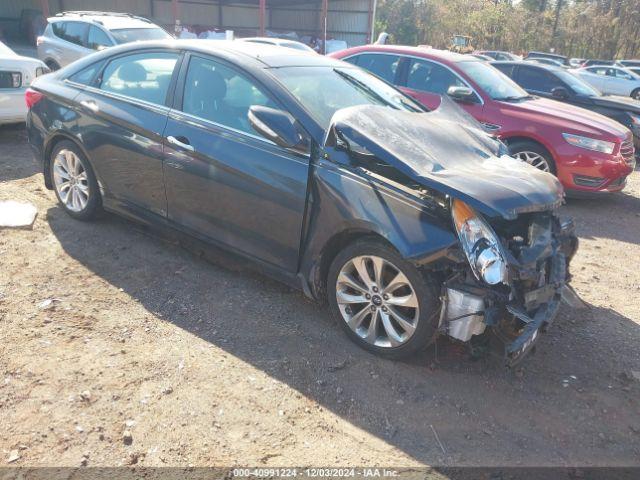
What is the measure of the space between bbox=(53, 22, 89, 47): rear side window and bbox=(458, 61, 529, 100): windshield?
8.33 m

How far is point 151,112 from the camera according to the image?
393cm

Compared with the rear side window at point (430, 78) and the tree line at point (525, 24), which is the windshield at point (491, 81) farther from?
the tree line at point (525, 24)

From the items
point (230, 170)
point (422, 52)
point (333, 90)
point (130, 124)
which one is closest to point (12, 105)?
point (130, 124)

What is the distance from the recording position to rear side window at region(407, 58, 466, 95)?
6.95 metres

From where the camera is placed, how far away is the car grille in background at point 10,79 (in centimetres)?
680

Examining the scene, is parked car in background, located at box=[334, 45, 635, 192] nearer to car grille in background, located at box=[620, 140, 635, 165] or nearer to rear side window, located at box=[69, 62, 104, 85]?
car grille in background, located at box=[620, 140, 635, 165]

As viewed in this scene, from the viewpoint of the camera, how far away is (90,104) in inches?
170

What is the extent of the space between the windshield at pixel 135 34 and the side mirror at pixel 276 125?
8.84 meters

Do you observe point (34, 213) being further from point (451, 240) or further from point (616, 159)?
point (616, 159)

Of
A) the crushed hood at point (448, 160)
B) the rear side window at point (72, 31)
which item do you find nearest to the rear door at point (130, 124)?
the crushed hood at point (448, 160)

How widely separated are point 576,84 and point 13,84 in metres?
8.67

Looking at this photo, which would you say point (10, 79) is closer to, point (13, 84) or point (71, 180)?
point (13, 84)

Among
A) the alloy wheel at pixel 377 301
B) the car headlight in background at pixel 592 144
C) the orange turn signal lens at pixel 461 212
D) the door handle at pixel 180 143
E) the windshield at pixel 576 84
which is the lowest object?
the alloy wheel at pixel 377 301

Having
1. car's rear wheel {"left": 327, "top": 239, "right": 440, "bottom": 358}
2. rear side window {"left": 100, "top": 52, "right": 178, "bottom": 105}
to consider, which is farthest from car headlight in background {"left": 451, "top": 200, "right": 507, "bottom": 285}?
rear side window {"left": 100, "top": 52, "right": 178, "bottom": 105}
